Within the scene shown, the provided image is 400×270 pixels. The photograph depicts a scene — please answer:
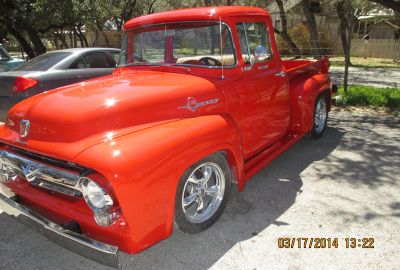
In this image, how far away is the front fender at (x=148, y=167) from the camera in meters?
2.50

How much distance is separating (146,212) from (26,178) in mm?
1148

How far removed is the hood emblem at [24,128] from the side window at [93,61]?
424 cm

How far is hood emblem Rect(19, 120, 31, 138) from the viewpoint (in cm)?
→ 310

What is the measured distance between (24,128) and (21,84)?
12.0ft

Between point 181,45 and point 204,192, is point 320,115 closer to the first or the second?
point 181,45

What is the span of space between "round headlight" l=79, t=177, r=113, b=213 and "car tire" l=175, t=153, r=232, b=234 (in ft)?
2.17

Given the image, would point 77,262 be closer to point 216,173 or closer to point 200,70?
point 216,173

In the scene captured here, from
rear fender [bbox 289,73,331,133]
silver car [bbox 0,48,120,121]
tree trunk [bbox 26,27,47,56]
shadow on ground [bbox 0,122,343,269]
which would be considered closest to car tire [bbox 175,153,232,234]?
shadow on ground [bbox 0,122,343,269]

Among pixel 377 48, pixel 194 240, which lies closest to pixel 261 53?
pixel 194 240

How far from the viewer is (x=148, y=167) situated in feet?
8.55

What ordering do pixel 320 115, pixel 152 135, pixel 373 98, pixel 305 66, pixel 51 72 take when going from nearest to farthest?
pixel 152 135 → pixel 305 66 → pixel 320 115 → pixel 51 72 → pixel 373 98

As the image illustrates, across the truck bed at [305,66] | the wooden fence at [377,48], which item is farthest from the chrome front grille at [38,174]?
the wooden fence at [377,48]

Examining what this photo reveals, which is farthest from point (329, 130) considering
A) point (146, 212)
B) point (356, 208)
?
point (146, 212)

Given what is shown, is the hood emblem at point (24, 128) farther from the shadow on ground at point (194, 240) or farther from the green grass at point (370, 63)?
the green grass at point (370, 63)
